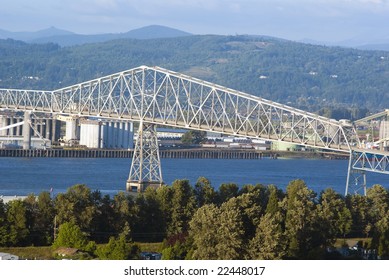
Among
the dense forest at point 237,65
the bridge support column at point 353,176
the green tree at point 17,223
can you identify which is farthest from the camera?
the dense forest at point 237,65

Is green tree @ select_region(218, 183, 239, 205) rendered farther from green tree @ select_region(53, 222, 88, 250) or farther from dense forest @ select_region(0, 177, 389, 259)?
green tree @ select_region(53, 222, 88, 250)

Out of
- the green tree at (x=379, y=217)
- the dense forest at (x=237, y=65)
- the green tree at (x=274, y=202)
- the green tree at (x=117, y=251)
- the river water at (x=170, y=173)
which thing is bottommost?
the river water at (x=170, y=173)

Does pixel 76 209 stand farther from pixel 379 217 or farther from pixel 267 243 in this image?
pixel 379 217

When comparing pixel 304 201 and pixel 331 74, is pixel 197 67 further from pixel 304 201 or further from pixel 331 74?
pixel 304 201

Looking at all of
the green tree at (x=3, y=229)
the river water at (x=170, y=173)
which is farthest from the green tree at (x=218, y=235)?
the river water at (x=170, y=173)

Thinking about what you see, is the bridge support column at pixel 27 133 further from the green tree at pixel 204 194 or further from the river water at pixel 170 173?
the green tree at pixel 204 194

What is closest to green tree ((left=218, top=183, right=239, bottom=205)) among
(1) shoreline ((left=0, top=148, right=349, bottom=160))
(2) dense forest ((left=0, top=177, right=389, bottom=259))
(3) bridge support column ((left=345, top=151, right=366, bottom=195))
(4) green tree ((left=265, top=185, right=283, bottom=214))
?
(2) dense forest ((left=0, top=177, right=389, bottom=259))

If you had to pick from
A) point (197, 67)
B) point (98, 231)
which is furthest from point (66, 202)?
point (197, 67)
